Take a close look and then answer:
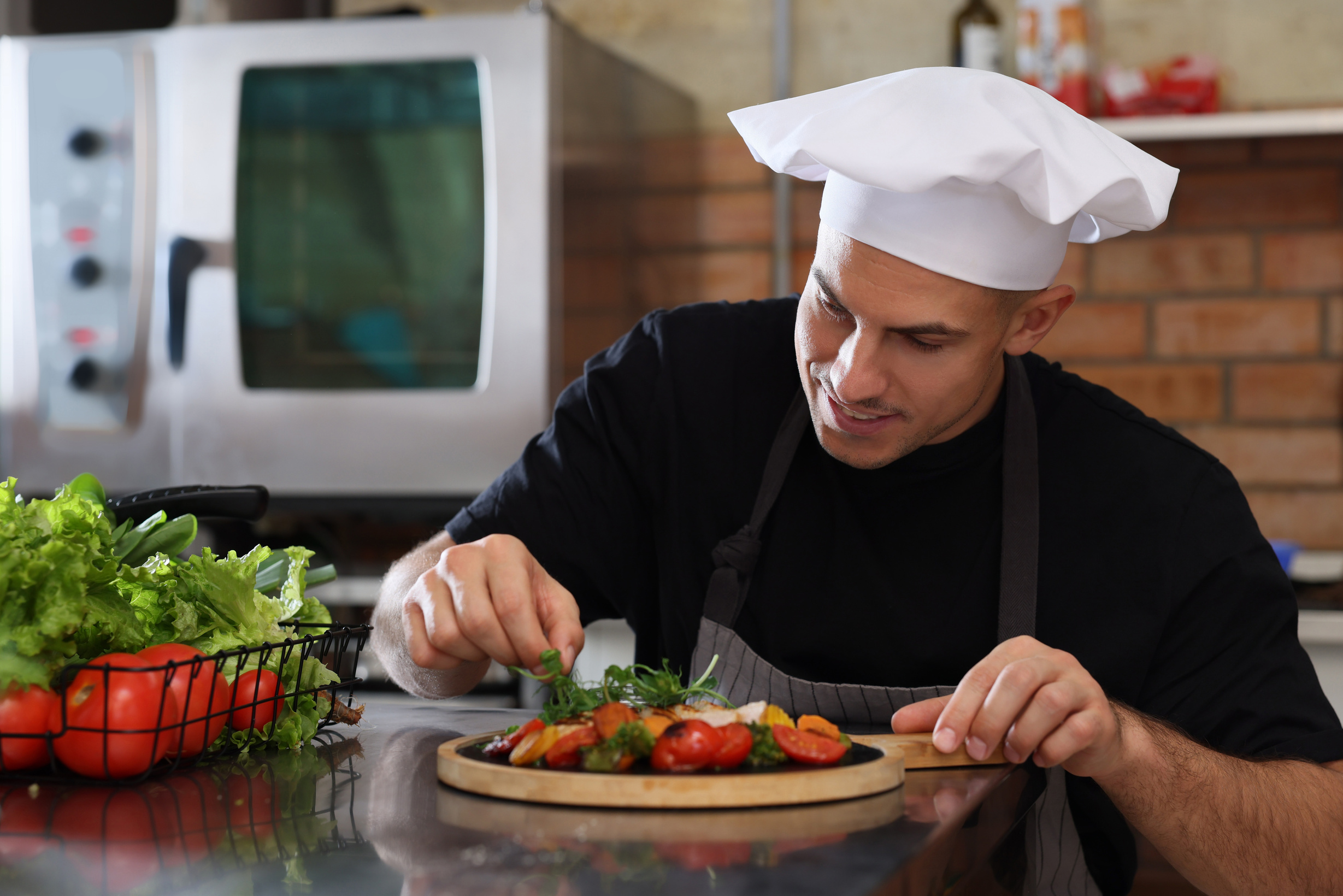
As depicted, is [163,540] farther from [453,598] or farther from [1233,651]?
[1233,651]

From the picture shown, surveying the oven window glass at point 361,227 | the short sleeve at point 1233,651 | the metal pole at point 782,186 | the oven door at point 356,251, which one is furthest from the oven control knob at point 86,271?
the short sleeve at point 1233,651

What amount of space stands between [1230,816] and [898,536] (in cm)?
40

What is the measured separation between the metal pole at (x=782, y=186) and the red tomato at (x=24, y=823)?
1.81 m

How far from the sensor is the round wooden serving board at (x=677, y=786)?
72 cm

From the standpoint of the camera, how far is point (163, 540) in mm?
924

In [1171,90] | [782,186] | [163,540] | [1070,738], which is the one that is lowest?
[1070,738]

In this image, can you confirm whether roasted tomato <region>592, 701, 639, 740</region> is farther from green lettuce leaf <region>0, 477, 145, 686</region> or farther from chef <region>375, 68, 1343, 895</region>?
green lettuce leaf <region>0, 477, 145, 686</region>

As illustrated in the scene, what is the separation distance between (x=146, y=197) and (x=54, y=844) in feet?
5.02

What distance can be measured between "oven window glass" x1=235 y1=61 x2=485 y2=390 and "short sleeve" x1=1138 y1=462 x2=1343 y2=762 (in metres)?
1.07

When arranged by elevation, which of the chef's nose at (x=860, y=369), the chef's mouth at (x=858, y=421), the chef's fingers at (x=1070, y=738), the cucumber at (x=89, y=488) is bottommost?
the chef's fingers at (x=1070, y=738)

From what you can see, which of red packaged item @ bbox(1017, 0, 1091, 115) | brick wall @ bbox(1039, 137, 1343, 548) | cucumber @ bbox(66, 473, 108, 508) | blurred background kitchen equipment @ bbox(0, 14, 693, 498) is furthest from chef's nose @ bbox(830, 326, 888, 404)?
brick wall @ bbox(1039, 137, 1343, 548)

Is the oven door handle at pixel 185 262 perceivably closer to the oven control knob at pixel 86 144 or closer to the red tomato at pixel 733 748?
the oven control knob at pixel 86 144

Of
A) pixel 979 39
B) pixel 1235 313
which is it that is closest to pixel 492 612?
pixel 979 39

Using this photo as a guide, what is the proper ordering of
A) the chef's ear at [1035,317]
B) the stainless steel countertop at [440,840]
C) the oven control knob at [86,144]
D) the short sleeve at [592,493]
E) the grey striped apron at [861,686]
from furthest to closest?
the oven control knob at [86,144]
the short sleeve at [592,493]
the chef's ear at [1035,317]
the grey striped apron at [861,686]
the stainless steel countertop at [440,840]
